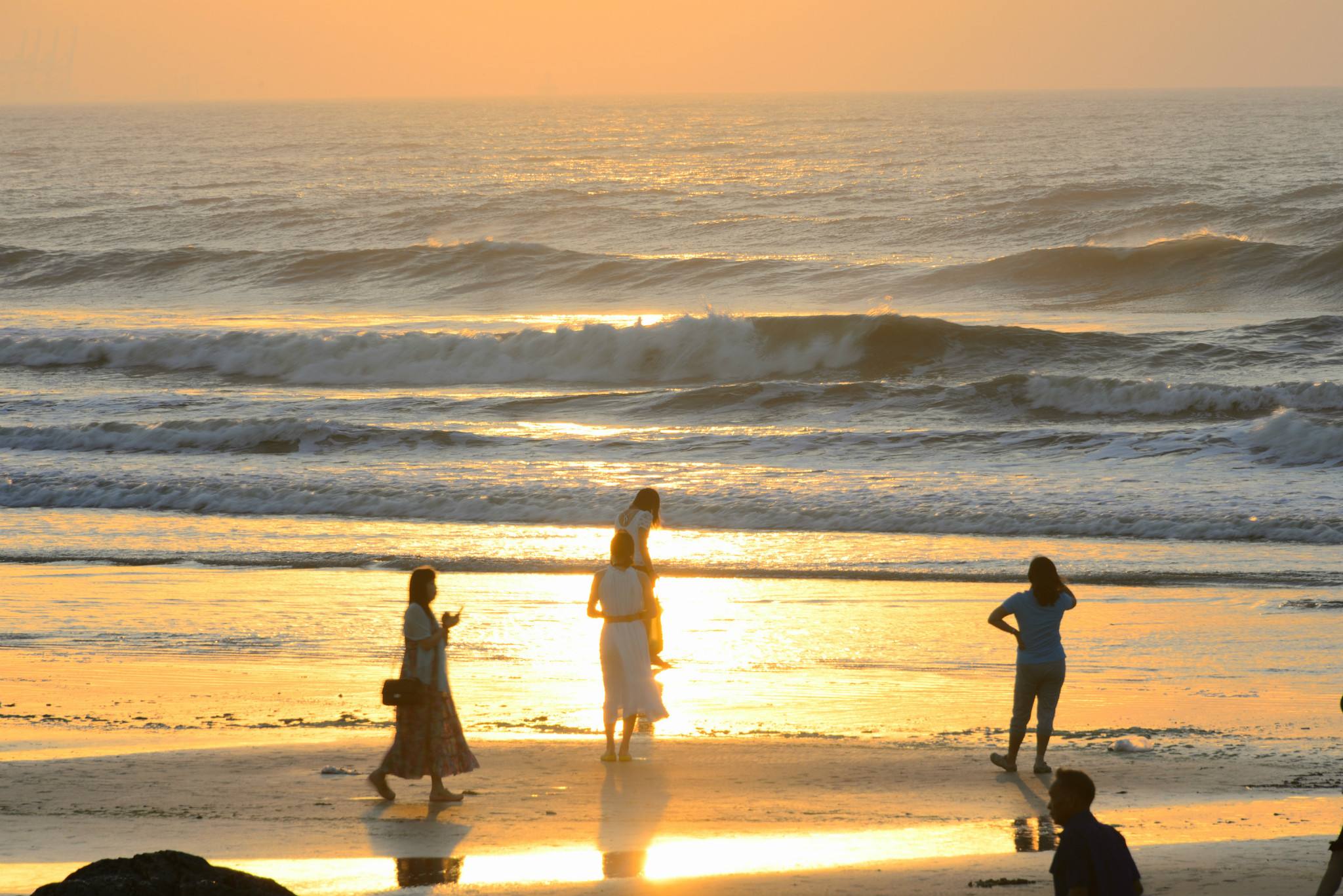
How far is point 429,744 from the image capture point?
7148 millimetres

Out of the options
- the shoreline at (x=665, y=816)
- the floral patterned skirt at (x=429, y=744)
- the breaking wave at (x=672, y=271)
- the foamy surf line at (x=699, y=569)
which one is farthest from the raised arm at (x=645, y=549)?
the breaking wave at (x=672, y=271)

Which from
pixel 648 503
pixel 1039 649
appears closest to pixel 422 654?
pixel 648 503

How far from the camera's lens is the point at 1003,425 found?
71.4ft

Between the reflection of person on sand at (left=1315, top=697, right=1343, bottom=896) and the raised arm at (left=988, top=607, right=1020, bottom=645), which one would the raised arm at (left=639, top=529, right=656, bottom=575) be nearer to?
the raised arm at (left=988, top=607, right=1020, bottom=645)

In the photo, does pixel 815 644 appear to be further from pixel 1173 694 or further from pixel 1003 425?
pixel 1003 425

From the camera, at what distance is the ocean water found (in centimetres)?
1301

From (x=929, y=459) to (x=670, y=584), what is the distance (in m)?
6.62

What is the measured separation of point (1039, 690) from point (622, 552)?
7.57 feet

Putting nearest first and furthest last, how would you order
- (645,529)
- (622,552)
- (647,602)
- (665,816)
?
1. (665,816)
2. (622,552)
3. (647,602)
4. (645,529)

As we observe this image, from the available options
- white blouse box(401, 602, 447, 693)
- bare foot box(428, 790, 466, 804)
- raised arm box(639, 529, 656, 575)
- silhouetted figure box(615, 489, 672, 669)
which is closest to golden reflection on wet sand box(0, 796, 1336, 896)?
bare foot box(428, 790, 466, 804)

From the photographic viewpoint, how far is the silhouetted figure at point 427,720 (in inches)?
281

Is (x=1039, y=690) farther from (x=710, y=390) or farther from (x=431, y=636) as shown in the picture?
(x=710, y=390)

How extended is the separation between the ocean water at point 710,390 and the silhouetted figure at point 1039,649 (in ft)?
2.73

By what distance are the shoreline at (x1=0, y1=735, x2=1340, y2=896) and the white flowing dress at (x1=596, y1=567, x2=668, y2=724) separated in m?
0.27
